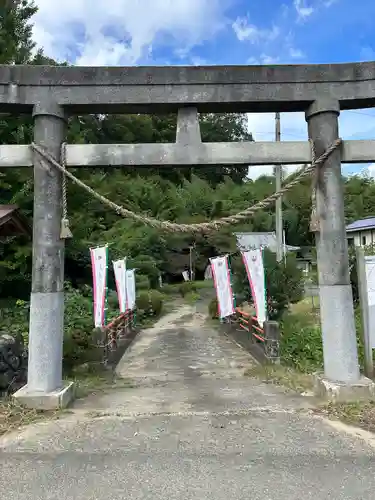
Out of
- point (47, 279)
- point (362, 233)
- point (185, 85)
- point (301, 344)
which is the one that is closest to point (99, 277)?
point (47, 279)

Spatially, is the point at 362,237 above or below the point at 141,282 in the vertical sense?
above

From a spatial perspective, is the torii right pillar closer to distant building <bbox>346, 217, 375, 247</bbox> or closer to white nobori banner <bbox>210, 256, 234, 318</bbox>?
white nobori banner <bbox>210, 256, 234, 318</bbox>

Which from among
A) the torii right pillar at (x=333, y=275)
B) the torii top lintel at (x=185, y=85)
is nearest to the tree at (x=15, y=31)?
the torii top lintel at (x=185, y=85)

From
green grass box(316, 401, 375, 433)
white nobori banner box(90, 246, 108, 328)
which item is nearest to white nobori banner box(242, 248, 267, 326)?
white nobori banner box(90, 246, 108, 328)

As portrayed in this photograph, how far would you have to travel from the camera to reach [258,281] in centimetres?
920

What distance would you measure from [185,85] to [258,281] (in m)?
5.29

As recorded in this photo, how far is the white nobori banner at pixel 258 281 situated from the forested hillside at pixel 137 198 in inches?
203

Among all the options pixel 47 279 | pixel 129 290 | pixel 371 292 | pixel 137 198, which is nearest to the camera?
pixel 47 279

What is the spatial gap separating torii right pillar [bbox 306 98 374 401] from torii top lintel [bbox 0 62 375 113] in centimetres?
31

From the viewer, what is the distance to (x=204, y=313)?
20.1m

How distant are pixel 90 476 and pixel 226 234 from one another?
1043 inches

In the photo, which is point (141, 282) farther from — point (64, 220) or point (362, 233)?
point (362, 233)

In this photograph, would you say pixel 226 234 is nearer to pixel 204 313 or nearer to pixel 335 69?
pixel 204 313

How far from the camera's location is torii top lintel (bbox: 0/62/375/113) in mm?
4984
